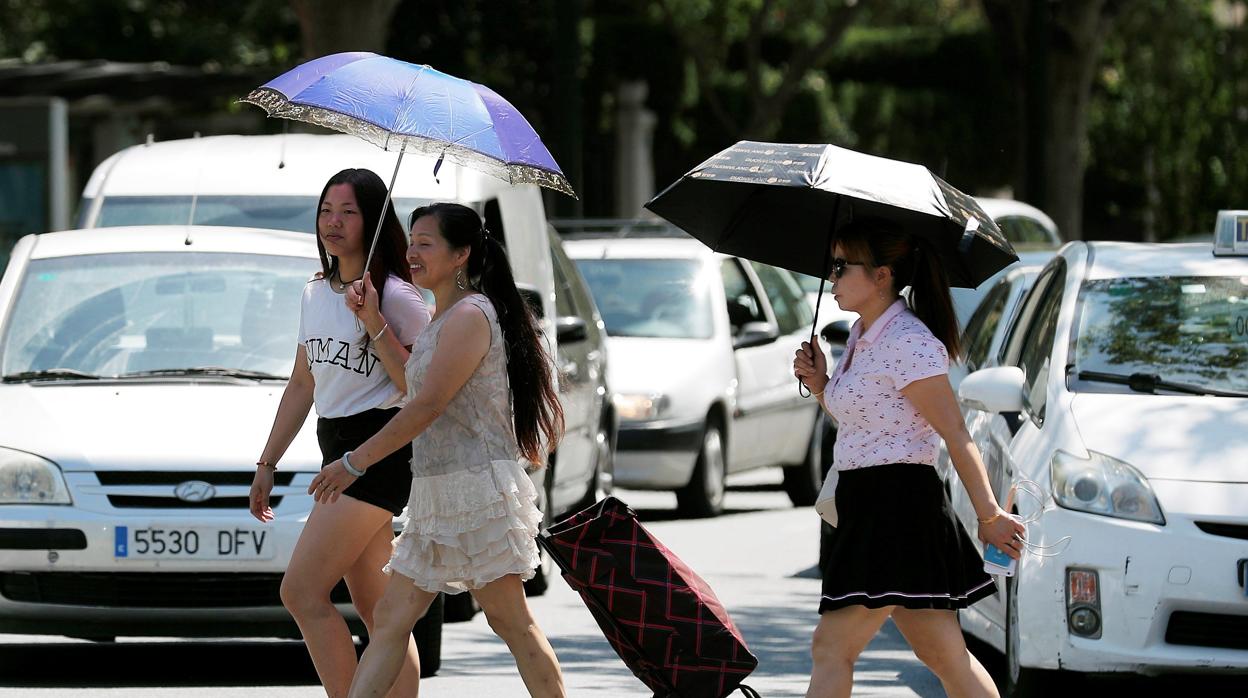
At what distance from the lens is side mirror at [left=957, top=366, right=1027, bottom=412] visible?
711 centimetres

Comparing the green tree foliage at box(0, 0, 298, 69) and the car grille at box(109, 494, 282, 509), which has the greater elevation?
the green tree foliage at box(0, 0, 298, 69)

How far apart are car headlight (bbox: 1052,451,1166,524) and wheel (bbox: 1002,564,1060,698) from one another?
32 centimetres

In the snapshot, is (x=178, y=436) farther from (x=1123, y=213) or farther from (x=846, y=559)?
(x=1123, y=213)

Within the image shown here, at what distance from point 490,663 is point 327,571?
242 cm

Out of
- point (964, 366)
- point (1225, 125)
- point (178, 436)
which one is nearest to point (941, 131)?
point (1225, 125)

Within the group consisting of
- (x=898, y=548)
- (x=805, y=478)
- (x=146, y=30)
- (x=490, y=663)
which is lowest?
(x=805, y=478)

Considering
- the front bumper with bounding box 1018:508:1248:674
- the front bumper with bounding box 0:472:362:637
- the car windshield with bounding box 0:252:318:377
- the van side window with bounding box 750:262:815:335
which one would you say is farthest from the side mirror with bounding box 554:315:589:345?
the van side window with bounding box 750:262:815:335

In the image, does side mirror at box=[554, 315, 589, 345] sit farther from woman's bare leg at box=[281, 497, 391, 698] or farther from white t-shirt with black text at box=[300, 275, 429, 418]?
woman's bare leg at box=[281, 497, 391, 698]

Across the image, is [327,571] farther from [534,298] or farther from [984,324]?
[984,324]

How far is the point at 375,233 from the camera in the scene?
620 centimetres

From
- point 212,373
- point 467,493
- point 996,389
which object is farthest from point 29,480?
point 996,389

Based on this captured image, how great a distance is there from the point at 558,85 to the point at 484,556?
10.9m

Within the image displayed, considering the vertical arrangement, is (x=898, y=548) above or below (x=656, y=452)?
above

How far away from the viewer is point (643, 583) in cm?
562
